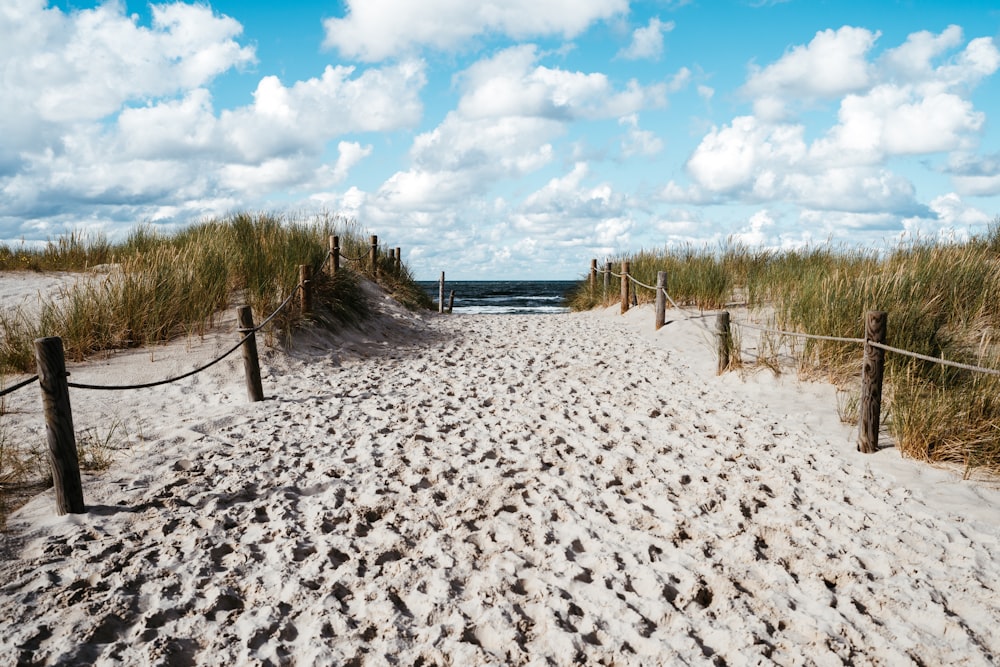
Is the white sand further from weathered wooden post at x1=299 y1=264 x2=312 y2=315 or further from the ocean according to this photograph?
the ocean

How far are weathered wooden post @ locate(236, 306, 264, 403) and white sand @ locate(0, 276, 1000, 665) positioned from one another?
6.3 inches

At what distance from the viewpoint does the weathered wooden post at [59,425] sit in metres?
3.60

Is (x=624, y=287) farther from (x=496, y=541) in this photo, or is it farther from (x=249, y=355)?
(x=496, y=541)

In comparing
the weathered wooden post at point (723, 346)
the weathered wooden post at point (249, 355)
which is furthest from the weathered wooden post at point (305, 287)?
the weathered wooden post at point (723, 346)

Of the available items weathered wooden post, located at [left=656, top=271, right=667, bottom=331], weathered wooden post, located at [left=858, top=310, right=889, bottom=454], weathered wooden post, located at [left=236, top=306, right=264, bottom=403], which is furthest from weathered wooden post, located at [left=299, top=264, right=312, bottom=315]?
weathered wooden post, located at [left=858, top=310, right=889, bottom=454]

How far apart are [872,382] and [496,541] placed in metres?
3.16

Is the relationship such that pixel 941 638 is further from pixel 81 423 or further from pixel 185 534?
pixel 81 423

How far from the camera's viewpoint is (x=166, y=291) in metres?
7.64

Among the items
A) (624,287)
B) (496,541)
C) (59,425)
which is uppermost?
(59,425)

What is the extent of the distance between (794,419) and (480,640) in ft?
13.3

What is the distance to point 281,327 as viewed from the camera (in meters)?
7.97

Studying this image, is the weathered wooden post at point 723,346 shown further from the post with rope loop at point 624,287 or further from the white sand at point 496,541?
the post with rope loop at point 624,287

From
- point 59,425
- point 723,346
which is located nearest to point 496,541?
point 59,425

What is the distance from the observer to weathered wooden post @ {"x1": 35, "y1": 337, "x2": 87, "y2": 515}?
360 centimetres
